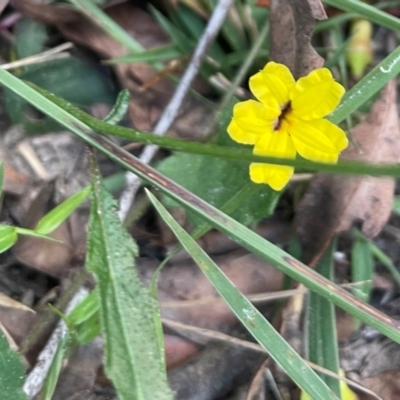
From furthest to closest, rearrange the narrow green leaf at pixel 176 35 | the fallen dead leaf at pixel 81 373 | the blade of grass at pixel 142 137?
the narrow green leaf at pixel 176 35, the fallen dead leaf at pixel 81 373, the blade of grass at pixel 142 137

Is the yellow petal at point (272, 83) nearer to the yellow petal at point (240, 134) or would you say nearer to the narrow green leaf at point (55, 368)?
the yellow petal at point (240, 134)

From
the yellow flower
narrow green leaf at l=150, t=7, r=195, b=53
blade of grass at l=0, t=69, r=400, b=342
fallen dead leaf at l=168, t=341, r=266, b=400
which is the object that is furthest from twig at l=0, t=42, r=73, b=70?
fallen dead leaf at l=168, t=341, r=266, b=400

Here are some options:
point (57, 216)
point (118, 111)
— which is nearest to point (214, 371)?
point (57, 216)

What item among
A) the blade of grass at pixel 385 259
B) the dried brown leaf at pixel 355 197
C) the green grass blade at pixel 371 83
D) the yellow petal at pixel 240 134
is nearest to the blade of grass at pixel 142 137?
the yellow petal at pixel 240 134

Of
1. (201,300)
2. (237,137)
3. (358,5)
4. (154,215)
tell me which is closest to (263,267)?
(201,300)

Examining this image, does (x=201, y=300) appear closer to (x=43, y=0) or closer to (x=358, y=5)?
(x=358, y=5)
